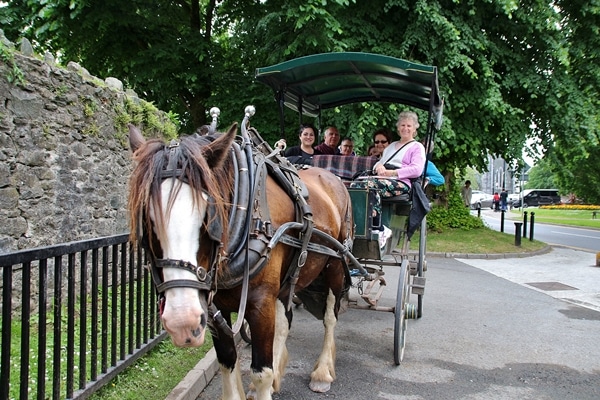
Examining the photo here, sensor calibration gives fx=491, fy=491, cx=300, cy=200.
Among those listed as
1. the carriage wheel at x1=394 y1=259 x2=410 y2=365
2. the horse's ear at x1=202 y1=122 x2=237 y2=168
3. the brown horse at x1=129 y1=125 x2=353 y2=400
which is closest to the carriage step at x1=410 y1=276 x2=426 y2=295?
the carriage wheel at x1=394 y1=259 x2=410 y2=365

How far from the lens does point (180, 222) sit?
83.8 inches

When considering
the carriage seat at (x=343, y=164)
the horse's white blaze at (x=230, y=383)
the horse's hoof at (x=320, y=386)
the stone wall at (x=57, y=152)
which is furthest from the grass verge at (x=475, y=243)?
the horse's white blaze at (x=230, y=383)

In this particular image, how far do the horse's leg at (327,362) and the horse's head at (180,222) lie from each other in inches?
86.3

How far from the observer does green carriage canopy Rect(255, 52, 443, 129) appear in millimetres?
4621

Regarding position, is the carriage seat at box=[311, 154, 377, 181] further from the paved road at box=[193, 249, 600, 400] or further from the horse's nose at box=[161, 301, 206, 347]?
the horse's nose at box=[161, 301, 206, 347]

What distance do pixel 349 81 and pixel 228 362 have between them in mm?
3793

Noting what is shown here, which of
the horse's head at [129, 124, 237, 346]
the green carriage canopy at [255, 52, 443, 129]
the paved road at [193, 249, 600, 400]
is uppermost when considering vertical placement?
the green carriage canopy at [255, 52, 443, 129]

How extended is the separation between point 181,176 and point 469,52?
1092 centimetres

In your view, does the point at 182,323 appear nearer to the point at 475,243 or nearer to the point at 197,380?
the point at 197,380

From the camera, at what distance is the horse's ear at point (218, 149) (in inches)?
92.8

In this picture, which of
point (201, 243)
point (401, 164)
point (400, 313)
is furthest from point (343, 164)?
point (201, 243)

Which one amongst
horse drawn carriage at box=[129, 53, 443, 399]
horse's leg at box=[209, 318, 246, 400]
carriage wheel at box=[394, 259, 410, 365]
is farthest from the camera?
carriage wheel at box=[394, 259, 410, 365]

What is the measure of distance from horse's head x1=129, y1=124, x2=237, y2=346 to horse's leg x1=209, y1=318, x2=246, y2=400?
30.7 inches

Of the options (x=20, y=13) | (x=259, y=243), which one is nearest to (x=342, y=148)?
(x=259, y=243)
